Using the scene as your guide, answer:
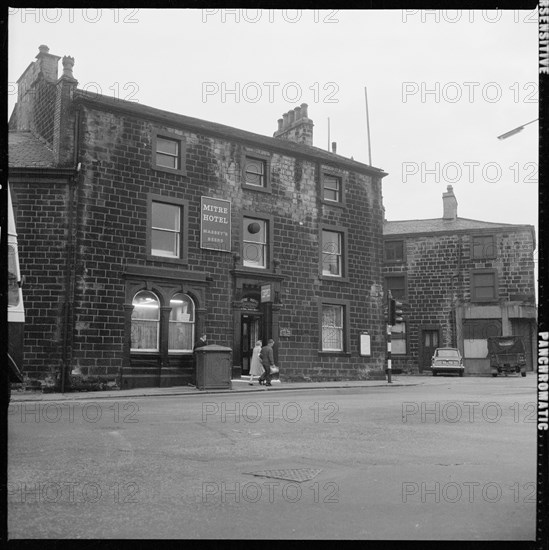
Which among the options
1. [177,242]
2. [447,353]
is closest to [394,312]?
[177,242]

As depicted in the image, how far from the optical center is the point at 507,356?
34750mm

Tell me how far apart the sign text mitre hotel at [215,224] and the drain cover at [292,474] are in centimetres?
1648

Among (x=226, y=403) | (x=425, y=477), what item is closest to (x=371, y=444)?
(x=425, y=477)

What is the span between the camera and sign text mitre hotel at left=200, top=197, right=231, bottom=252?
22422mm

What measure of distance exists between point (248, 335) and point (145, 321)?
178 inches

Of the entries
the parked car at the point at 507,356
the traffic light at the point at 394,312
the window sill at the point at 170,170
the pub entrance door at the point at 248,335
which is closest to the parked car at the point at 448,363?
the parked car at the point at 507,356

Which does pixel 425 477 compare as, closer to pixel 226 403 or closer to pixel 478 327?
pixel 226 403

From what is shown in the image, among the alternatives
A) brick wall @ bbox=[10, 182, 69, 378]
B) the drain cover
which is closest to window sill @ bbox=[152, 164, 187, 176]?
brick wall @ bbox=[10, 182, 69, 378]

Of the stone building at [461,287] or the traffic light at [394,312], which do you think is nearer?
the traffic light at [394,312]

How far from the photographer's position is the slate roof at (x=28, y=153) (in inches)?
789

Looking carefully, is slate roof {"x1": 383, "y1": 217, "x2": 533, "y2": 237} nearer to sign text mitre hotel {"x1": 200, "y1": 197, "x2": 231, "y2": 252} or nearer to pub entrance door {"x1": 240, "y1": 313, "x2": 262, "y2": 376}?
pub entrance door {"x1": 240, "y1": 313, "x2": 262, "y2": 376}

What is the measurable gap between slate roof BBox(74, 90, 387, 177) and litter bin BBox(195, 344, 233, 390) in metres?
7.93

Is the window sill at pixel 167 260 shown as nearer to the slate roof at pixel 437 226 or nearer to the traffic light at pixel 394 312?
the traffic light at pixel 394 312

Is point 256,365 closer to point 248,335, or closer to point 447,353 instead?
point 248,335
